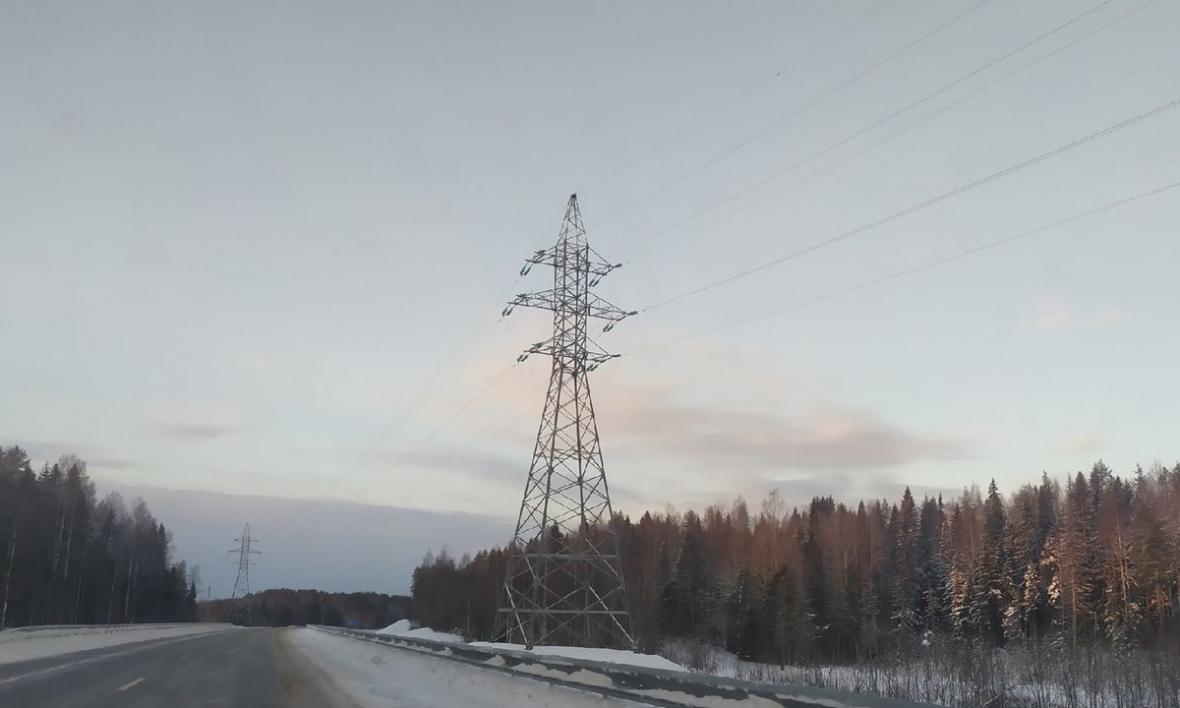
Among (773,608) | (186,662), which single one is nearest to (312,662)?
(186,662)

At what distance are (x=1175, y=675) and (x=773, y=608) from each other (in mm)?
58146

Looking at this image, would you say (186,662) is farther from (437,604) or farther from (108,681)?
(437,604)

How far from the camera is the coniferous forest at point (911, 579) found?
2263 inches

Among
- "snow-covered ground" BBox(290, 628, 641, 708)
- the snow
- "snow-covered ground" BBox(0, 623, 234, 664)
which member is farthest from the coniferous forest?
"snow-covered ground" BBox(0, 623, 234, 664)

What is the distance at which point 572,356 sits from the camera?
33.7m

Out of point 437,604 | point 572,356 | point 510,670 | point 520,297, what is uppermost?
point 520,297

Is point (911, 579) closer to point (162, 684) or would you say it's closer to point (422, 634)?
point (422, 634)

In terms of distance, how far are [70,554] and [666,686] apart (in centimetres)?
10152

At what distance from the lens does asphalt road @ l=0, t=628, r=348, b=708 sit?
14.7 m

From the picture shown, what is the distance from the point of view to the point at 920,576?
8231 centimetres

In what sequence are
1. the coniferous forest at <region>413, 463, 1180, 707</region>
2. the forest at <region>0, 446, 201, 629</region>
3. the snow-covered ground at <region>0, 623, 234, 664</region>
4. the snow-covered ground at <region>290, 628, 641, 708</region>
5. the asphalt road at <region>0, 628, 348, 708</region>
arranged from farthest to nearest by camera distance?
the forest at <region>0, 446, 201, 629</region>
the coniferous forest at <region>413, 463, 1180, 707</region>
the snow-covered ground at <region>0, 623, 234, 664</region>
the asphalt road at <region>0, 628, 348, 708</region>
the snow-covered ground at <region>290, 628, 641, 708</region>

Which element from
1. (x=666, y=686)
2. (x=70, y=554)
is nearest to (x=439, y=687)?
(x=666, y=686)

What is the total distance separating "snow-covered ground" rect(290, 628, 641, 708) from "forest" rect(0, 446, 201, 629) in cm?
5522

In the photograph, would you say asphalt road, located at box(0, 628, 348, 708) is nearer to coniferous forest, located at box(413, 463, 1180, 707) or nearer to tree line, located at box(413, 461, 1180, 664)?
coniferous forest, located at box(413, 463, 1180, 707)
